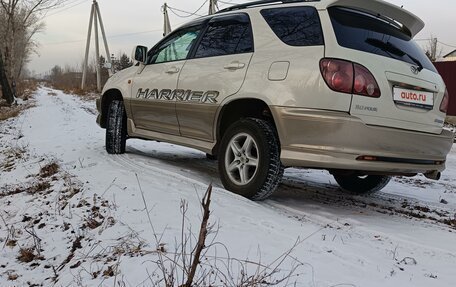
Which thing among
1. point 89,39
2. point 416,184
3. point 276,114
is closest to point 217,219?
point 276,114

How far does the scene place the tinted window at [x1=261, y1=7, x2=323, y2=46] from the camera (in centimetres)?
366

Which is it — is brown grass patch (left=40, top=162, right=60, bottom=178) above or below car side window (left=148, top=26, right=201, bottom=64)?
below

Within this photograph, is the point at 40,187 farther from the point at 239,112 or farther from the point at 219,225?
the point at 219,225

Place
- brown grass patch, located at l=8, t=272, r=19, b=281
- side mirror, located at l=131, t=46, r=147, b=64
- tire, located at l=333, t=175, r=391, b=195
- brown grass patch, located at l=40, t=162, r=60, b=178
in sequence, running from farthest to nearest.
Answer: side mirror, located at l=131, t=46, r=147, b=64 < brown grass patch, located at l=40, t=162, r=60, b=178 < tire, located at l=333, t=175, r=391, b=195 < brown grass patch, located at l=8, t=272, r=19, b=281

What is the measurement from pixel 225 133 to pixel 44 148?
3.91 m

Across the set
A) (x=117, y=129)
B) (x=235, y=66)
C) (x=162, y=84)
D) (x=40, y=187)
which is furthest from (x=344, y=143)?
(x=117, y=129)

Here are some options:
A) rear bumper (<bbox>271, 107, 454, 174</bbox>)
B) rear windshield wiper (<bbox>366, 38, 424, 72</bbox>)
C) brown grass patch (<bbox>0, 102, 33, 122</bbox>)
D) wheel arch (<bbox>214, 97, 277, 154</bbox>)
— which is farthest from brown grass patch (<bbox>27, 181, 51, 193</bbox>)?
brown grass patch (<bbox>0, 102, 33, 122</bbox>)

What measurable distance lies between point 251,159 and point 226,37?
1344 mm

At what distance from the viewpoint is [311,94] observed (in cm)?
349

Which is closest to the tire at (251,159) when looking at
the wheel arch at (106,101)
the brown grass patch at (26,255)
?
the brown grass patch at (26,255)

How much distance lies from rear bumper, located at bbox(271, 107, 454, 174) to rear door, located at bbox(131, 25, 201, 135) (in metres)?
1.64

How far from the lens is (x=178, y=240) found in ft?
9.41

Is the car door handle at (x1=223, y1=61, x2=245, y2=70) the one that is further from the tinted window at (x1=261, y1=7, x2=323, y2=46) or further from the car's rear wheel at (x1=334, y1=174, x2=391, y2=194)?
the car's rear wheel at (x1=334, y1=174, x2=391, y2=194)

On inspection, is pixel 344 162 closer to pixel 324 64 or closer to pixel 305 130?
pixel 305 130
